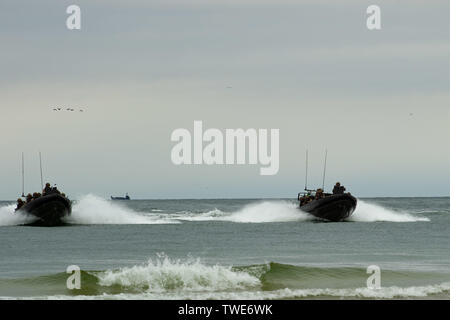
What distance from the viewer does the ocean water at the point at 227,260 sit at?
19719 millimetres

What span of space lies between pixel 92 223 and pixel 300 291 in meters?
35.2

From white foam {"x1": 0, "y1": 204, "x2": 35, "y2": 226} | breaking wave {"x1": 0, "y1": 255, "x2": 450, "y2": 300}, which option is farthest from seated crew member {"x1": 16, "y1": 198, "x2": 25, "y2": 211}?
breaking wave {"x1": 0, "y1": 255, "x2": 450, "y2": 300}

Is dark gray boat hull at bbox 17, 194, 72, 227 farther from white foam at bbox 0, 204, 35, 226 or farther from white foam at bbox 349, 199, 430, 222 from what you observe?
white foam at bbox 349, 199, 430, 222

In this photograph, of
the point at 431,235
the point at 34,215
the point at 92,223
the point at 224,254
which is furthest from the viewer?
the point at 92,223

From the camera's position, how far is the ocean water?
19719mm

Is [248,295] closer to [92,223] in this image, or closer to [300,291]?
[300,291]

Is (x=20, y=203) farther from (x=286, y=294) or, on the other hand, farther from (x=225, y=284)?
(x=286, y=294)

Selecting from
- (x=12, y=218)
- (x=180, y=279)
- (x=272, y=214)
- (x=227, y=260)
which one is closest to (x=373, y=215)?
(x=272, y=214)

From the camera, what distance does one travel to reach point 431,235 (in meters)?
39.5

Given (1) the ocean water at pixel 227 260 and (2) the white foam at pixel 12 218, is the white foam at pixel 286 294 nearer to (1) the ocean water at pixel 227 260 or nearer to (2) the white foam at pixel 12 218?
(1) the ocean water at pixel 227 260

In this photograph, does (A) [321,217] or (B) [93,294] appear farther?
(A) [321,217]
